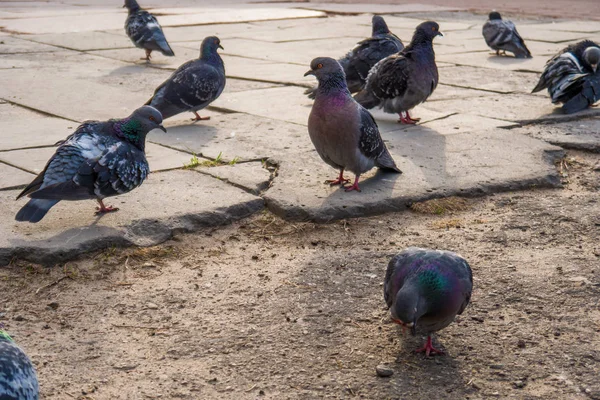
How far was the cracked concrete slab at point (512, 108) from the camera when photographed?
6738 millimetres

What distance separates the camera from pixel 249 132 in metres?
6.25

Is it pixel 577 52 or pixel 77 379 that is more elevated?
pixel 577 52

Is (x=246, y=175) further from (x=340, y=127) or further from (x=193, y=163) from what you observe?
(x=340, y=127)

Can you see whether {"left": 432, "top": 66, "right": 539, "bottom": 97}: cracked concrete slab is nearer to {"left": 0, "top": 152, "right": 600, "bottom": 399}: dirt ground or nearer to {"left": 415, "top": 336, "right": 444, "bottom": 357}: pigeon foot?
{"left": 0, "top": 152, "right": 600, "bottom": 399}: dirt ground

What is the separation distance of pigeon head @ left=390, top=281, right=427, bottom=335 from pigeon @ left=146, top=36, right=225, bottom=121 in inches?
144

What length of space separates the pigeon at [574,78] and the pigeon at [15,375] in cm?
537

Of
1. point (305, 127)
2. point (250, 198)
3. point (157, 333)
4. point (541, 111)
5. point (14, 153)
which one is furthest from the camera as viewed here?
point (541, 111)

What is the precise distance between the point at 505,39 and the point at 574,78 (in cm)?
260

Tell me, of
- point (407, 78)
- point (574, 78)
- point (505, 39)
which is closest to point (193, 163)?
point (407, 78)

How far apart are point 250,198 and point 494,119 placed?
267cm

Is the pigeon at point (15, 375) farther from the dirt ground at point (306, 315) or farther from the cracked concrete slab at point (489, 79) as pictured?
the cracked concrete slab at point (489, 79)

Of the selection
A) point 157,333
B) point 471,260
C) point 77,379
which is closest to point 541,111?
point 471,260

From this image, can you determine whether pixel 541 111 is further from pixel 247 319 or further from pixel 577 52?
pixel 247 319

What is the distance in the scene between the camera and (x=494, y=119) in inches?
262
